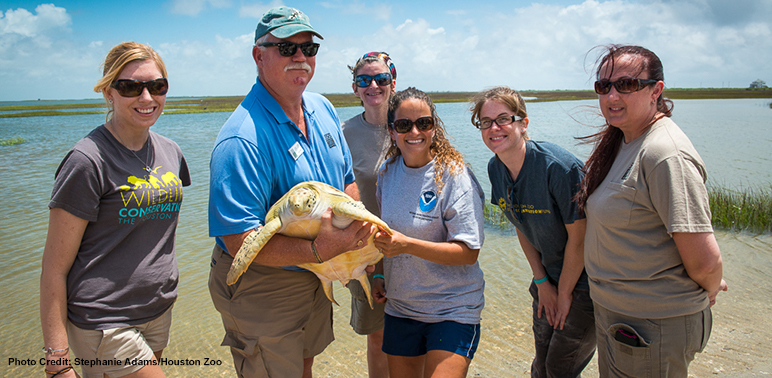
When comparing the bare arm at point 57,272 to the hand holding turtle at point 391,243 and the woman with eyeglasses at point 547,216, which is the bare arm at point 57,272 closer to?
the hand holding turtle at point 391,243

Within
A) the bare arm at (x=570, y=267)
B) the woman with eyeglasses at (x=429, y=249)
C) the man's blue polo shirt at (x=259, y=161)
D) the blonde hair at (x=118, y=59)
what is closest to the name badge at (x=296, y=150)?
the man's blue polo shirt at (x=259, y=161)

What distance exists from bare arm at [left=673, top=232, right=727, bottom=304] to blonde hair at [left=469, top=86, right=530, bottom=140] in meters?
1.27

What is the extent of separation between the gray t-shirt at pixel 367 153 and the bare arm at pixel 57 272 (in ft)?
7.48

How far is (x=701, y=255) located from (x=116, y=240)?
346cm

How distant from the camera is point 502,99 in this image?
2842 mm

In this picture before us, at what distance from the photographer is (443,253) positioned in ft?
8.24

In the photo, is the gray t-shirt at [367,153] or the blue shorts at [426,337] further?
the gray t-shirt at [367,153]

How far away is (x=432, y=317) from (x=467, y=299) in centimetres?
27

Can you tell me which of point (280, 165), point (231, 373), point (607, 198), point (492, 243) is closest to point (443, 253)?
point (607, 198)

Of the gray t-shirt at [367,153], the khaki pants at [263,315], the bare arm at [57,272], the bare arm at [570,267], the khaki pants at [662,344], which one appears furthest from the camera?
the gray t-shirt at [367,153]

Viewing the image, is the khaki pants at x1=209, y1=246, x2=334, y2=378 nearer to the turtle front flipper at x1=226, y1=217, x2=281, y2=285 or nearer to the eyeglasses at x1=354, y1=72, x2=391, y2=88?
the turtle front flipper at x1=226, y1=217, x2=281, y2=285

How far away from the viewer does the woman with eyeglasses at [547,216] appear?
110 inches

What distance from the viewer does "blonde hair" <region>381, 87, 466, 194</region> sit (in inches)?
108

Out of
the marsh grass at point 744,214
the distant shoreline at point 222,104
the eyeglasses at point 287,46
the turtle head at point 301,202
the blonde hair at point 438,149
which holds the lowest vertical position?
the marsh grass at point 744,214
